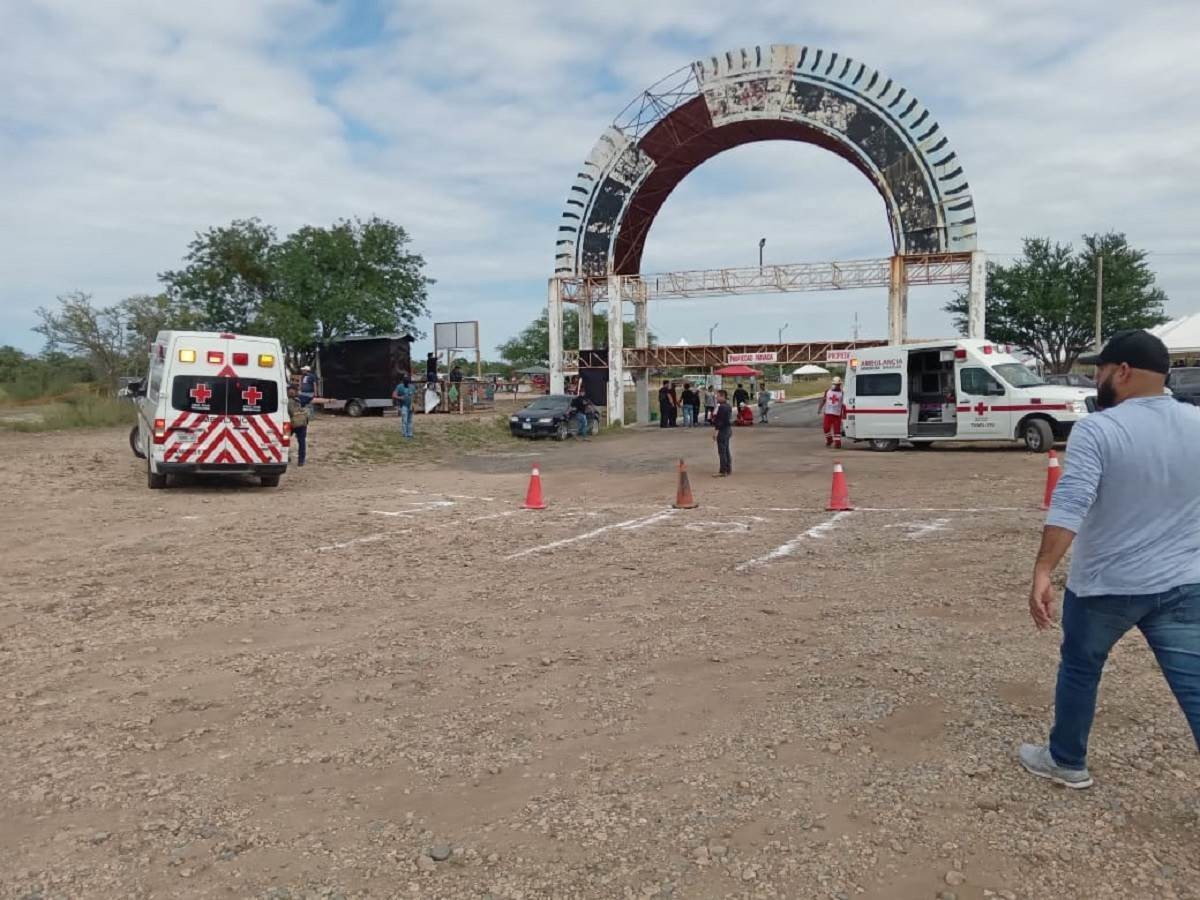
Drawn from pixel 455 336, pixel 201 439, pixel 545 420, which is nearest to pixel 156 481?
pixel 201 439

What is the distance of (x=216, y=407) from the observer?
47.2 ft

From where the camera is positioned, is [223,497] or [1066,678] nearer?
[1066,678]

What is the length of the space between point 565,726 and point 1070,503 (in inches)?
101

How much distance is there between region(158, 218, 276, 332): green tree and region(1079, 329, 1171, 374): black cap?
141 feet

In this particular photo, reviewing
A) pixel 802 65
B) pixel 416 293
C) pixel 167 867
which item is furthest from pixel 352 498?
pixel 416 293

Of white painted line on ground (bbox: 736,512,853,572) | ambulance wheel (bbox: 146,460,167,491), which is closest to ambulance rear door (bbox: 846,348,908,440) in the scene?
white painted line on ground (bbox: 736,512,853,572)

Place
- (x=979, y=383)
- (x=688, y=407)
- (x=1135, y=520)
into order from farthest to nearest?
1. (x=688, y=407)
2. (x=979, y=383)
3. (x=1135, y=520)

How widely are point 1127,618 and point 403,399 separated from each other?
980 inches

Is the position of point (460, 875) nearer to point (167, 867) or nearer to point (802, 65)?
point (167, 867)

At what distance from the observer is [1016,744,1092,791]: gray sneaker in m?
3.67

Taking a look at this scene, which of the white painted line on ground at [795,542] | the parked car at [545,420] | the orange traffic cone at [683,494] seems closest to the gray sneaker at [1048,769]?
the white painted line on ground at [795,542]

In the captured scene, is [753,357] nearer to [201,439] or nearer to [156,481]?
[201,439]

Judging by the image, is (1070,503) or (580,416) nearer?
(1070,503)

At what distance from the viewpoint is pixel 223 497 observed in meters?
14.3
